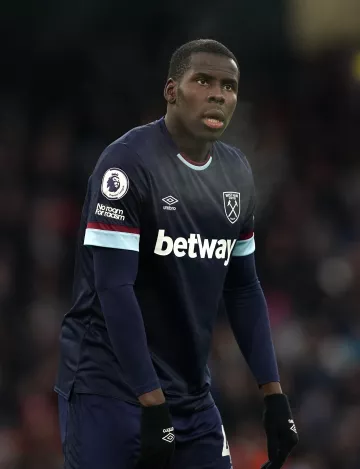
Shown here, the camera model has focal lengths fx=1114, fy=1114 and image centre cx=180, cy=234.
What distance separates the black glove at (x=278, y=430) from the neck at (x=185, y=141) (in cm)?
94

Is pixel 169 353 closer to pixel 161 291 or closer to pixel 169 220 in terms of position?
pixel 161 291

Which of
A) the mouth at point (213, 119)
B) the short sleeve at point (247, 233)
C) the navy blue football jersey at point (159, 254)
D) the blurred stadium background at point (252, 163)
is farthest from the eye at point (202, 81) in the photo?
the blurred stadium background at point (252, 163)

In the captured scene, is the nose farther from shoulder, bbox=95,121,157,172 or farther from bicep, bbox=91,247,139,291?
bicep, bbox=91,247,139,291

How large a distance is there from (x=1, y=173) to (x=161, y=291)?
247 inches

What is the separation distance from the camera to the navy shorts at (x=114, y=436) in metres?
3.72

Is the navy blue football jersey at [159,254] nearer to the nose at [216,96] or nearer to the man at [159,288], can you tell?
the man at [159,288]

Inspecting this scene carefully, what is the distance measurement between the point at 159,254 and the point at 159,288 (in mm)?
125

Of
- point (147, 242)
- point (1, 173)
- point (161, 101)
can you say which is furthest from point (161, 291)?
point (161, 101)

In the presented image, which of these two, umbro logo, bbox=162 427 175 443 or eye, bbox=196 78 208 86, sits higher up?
eye, bbox=196 78 208 86

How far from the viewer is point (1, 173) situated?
9.88 metres

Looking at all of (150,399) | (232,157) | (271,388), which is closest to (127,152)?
(232,157)

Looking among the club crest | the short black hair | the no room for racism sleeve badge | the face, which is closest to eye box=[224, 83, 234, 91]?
the face

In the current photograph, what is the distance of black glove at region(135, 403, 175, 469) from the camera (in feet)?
11.8

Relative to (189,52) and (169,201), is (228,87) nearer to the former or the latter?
(189,52)
